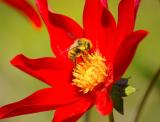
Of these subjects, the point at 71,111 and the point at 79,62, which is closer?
A: the point at 71,111

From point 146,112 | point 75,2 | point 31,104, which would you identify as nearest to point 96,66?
point 31,104

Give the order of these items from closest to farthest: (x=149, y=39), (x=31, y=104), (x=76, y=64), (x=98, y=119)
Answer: (x=31, y=104), (x=76, y=64), (x=98, y=119), (x=149, y=39)

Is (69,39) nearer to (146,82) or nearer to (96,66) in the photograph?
(96,66)

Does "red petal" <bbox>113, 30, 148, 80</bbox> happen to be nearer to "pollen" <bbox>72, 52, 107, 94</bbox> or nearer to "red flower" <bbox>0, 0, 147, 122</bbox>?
"red flower" <bbox>0, 0, 147, 122</bbox>

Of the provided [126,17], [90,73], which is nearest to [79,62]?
[90,73]

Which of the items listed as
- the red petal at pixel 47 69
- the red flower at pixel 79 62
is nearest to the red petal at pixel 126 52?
the red flower at pixel 79 62

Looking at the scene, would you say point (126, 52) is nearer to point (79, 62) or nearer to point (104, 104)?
point (104, 104)
